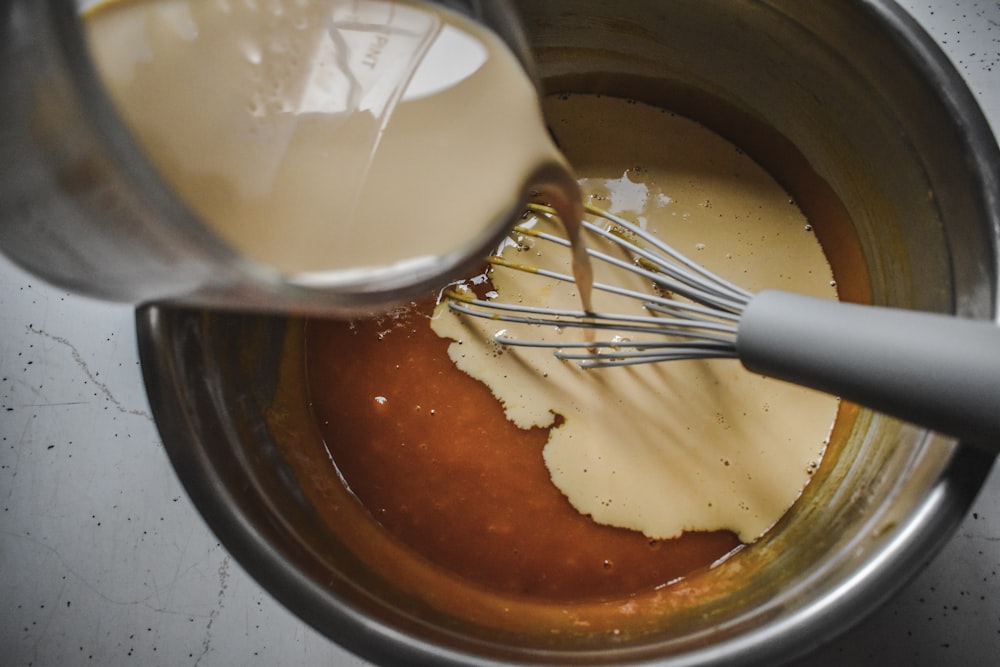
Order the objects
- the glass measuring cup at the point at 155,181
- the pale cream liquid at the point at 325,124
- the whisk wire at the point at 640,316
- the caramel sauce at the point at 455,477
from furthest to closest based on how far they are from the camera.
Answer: the caramel sauce at the point at 455,477
the whisk wire at the point at 640,316
the pale cream liquid at the point at 325,124
the glass measuring cup at the point at 155,181

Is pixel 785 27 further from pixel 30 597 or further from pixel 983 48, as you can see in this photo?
pixel 30 597

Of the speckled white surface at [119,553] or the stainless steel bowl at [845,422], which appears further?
the speckled white surface at [119,553]

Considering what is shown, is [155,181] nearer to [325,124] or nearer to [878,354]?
[325,124]

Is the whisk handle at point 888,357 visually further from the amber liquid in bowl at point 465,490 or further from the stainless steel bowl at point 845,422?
the amber liquid in bowl at point 465,490

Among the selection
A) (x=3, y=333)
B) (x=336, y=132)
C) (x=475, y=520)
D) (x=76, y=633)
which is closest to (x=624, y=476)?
(x=475, y=520)

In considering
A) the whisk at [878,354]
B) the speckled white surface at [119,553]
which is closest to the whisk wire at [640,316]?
the whisk at [878,354]

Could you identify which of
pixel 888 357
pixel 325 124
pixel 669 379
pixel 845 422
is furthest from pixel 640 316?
pixel 325 124
